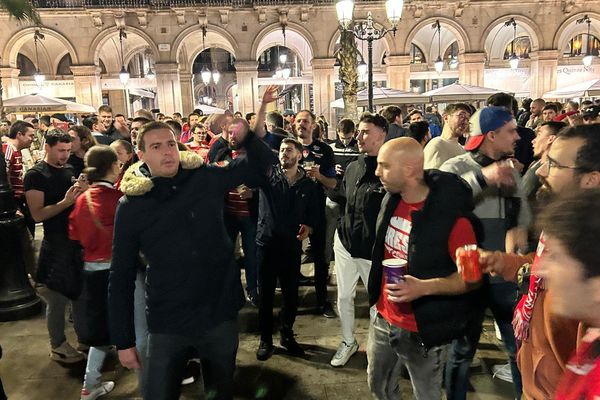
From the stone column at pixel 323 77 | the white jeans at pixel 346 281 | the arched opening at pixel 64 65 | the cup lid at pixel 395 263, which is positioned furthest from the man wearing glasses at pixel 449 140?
the arched opening at pixel 64 65

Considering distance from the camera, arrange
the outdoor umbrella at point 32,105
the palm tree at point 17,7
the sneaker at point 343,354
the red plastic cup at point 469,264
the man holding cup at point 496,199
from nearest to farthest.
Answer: the red plastic cup at point 469,264 → the man holding cup at point 496,199 → the sneaker at point 343,354 → the palm tree at point 17,7 → the outdoor umbrella at point 32,105

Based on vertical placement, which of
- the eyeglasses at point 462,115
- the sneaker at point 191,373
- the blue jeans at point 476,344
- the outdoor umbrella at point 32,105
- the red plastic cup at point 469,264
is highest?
the outdoor umbrella at point 32,105

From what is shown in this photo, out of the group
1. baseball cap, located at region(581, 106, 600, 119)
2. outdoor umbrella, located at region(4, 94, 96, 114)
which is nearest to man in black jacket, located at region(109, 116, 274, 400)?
baseball cap, located at region(581, 106, 600, 119)

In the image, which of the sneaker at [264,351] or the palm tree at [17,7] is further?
the palm tree at [17,7]

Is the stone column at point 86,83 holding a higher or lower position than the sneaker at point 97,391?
higher

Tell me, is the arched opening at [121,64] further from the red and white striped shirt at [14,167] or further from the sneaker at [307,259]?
the sneaker at [307,259]

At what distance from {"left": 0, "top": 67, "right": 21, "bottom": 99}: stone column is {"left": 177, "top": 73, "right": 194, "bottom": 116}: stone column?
7475 mm

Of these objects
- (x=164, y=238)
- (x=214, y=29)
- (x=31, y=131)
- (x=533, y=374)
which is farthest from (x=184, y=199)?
(x=214, y=29)

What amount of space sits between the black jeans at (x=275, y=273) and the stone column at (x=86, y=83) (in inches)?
820

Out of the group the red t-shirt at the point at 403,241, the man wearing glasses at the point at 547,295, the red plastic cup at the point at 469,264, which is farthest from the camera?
the red t-shirt at the point at 403,241

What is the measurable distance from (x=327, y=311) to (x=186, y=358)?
300 centimetres

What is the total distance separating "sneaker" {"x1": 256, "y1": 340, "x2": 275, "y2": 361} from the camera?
4.48 m

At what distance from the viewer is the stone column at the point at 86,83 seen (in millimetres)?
22203

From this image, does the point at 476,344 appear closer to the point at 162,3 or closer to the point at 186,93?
the point at 162,3
